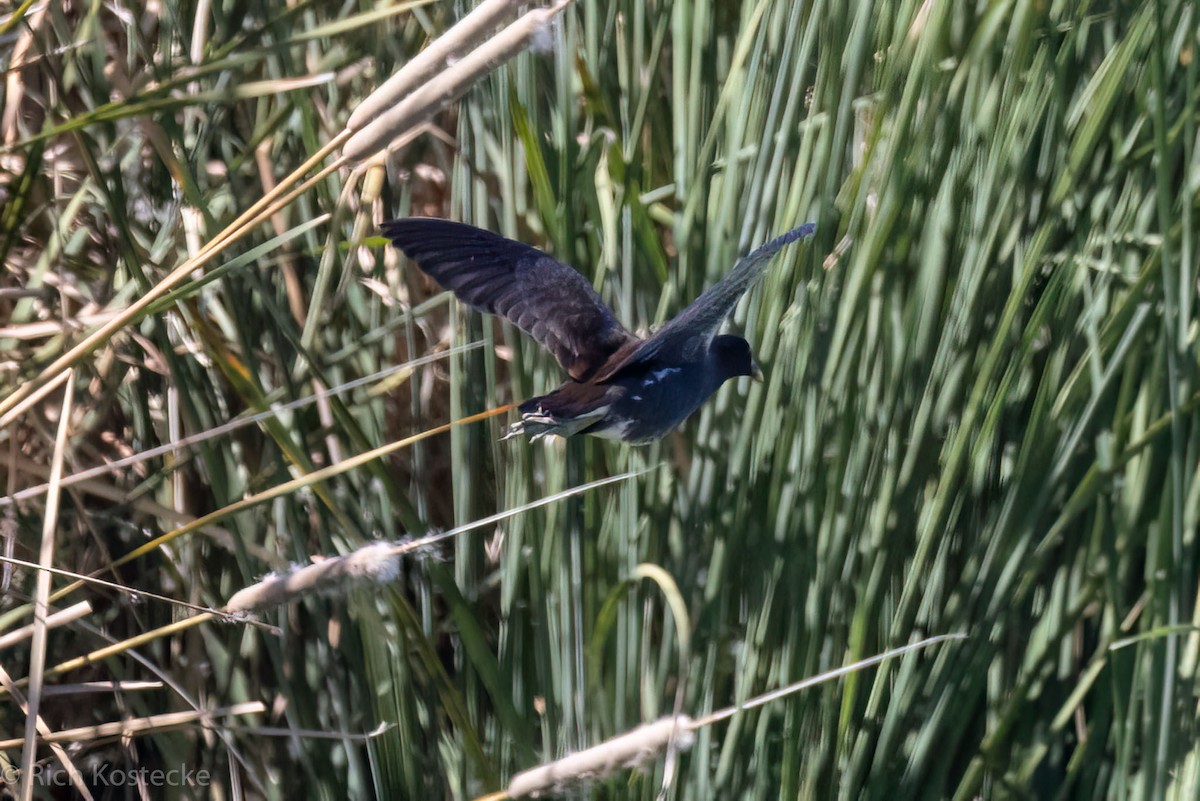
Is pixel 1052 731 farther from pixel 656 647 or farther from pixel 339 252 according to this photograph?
pixel 339 252

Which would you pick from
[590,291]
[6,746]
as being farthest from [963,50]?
[6,746]

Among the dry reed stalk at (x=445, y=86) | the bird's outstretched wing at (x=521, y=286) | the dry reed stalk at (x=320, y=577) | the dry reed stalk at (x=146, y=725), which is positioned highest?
the dry reed stalk at (x=445, y=86)

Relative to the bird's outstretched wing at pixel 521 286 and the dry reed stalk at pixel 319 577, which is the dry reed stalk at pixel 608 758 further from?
the bird's outstretched wing at pixel 521 286

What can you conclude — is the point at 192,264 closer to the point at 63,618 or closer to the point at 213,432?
the point at 213,432

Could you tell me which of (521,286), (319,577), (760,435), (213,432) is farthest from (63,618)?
(760,435)

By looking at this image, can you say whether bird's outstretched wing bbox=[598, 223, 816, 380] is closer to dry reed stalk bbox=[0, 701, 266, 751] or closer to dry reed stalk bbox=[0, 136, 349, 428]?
dry reed stalk bbox=[0, 136, 349, 428]

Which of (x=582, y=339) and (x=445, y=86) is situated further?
(x=582, y=339)

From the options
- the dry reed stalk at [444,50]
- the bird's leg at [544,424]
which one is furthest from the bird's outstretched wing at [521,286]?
the dry reed stalk at [444,50]
